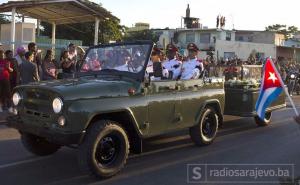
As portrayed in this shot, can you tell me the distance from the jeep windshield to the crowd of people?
3015 millimetres

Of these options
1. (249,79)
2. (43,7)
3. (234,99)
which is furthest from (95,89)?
(43,7)

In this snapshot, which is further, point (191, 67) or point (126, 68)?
point (191, 67)

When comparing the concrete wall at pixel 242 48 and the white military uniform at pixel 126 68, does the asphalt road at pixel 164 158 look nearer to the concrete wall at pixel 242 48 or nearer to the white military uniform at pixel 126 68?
the white military uniform at pixel 126 68

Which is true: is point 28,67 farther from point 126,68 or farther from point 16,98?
point 126,68

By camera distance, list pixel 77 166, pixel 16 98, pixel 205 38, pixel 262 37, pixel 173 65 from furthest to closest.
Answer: pixel 262 37 < pixel 205 38 < pixel 173 65 < pixel 77 166 < pixel 16 98

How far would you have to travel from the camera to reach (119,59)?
7320 millimetres

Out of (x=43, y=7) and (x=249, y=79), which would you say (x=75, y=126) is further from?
(x=43, y=7)

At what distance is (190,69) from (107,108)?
2943mm

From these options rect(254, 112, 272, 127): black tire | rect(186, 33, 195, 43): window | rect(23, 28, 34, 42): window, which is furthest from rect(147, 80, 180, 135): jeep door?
rect(186, 33, 195, 43): window

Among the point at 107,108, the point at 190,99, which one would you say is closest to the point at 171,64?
the point at 190,99

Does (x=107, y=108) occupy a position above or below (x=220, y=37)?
below

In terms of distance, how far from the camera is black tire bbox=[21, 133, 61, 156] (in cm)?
712

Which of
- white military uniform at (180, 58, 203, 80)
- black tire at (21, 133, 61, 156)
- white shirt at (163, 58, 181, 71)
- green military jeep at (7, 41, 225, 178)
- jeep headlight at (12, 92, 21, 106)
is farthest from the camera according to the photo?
white shirt at (163, 58, 181, 71)

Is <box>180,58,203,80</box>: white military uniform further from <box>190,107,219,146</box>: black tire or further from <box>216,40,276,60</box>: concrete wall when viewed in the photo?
<box>216,40,276,60</box>: concrete wall
